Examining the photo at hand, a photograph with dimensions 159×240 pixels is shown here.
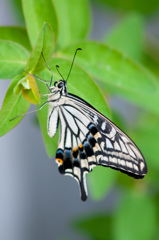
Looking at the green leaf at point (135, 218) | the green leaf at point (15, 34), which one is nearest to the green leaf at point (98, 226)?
the green leaf at point (135, 218)

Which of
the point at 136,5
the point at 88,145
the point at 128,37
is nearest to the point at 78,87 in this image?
the point at 88,145

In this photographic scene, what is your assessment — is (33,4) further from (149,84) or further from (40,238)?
(40,238)

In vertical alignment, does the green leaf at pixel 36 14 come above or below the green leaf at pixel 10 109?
above

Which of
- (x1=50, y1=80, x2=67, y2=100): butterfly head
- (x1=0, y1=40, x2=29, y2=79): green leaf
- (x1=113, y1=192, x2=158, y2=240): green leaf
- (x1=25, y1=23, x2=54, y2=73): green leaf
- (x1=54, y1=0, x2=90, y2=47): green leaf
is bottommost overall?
(x1=113, y1=192, x2=158, y2=240): green leaf

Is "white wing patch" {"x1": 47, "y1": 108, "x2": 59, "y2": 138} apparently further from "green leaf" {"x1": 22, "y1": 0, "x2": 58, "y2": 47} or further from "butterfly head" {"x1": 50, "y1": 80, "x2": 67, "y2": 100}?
"green leaf" {"x1": 22, "y1": 0, "x2": 58, "y2": 47}

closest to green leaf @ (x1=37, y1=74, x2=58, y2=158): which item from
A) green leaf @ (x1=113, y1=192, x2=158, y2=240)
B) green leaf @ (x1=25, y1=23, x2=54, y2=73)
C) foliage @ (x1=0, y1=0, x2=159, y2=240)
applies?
foliage @ (x1=0, y1=0, x2=159, y2=240)

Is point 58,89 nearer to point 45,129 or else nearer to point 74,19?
point 45,129

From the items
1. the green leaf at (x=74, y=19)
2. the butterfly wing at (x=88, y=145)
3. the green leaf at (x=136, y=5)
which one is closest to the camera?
the butterfly wing at (x=88, y=145)

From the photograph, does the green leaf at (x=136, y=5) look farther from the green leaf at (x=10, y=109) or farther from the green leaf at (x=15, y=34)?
the green leaf at (x=10, y=109)
